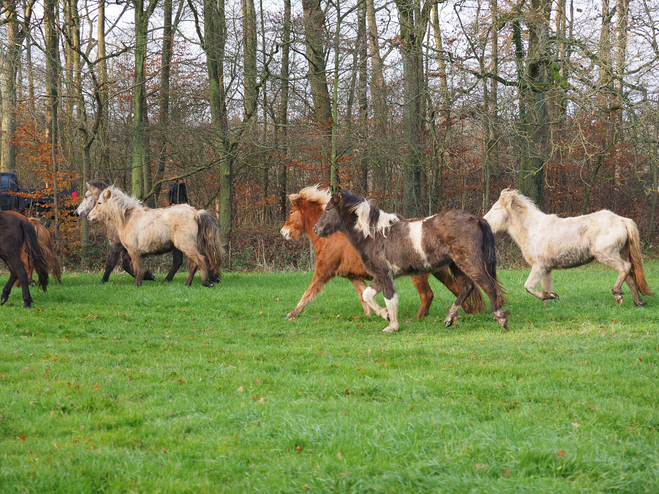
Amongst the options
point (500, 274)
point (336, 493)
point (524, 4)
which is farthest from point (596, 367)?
point (524, 4)

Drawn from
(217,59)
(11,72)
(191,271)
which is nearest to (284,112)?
(217,59)

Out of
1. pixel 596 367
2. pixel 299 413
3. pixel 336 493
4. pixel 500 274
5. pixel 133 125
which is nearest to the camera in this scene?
pixel 336 493

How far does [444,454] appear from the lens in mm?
3805

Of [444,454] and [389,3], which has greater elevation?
[389,3]

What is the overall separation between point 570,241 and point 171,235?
8300mm

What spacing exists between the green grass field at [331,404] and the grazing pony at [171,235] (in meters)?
3.82

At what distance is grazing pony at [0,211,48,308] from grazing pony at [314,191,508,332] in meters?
5.21

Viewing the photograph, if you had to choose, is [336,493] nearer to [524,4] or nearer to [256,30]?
[524,4]

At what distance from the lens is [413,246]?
8.98 metres

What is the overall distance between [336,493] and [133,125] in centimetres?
1858

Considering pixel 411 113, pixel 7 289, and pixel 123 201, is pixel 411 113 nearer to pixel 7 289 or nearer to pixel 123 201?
pixel 123 201

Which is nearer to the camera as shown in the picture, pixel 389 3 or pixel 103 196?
pixel 103 196

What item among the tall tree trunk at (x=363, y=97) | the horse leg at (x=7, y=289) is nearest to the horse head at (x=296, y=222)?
the horse leg at (x=7, y=289)

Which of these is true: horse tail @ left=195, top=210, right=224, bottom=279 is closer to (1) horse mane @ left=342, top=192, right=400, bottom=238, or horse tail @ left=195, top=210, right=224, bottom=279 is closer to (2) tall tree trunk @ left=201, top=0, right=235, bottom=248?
(1) horse mane @ left=342, top=192, right=400, bottom=238
